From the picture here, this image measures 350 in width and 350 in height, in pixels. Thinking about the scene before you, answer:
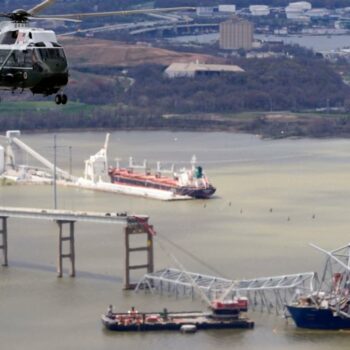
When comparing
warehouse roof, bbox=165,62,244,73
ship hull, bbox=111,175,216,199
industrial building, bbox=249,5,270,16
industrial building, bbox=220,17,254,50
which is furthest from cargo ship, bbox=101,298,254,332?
industrial building, bbox=249,5,270,16

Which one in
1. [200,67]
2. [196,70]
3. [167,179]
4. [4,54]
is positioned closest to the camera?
[4,54]

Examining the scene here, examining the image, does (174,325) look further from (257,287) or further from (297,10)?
(297,10)

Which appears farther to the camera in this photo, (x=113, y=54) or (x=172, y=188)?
(x=113, y=54)

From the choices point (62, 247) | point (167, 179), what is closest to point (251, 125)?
point (167, 179)

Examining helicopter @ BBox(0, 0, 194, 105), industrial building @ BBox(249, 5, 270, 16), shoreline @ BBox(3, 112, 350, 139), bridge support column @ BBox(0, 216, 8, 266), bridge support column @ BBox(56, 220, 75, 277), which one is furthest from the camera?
industrial building @ BBox(249, 5, 270, 16)

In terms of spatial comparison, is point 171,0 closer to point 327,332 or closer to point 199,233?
point 199,233

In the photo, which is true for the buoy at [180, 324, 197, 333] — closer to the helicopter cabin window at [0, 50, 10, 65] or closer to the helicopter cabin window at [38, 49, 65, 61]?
the helicopter cabin window at [38, 49, 65, 61]
